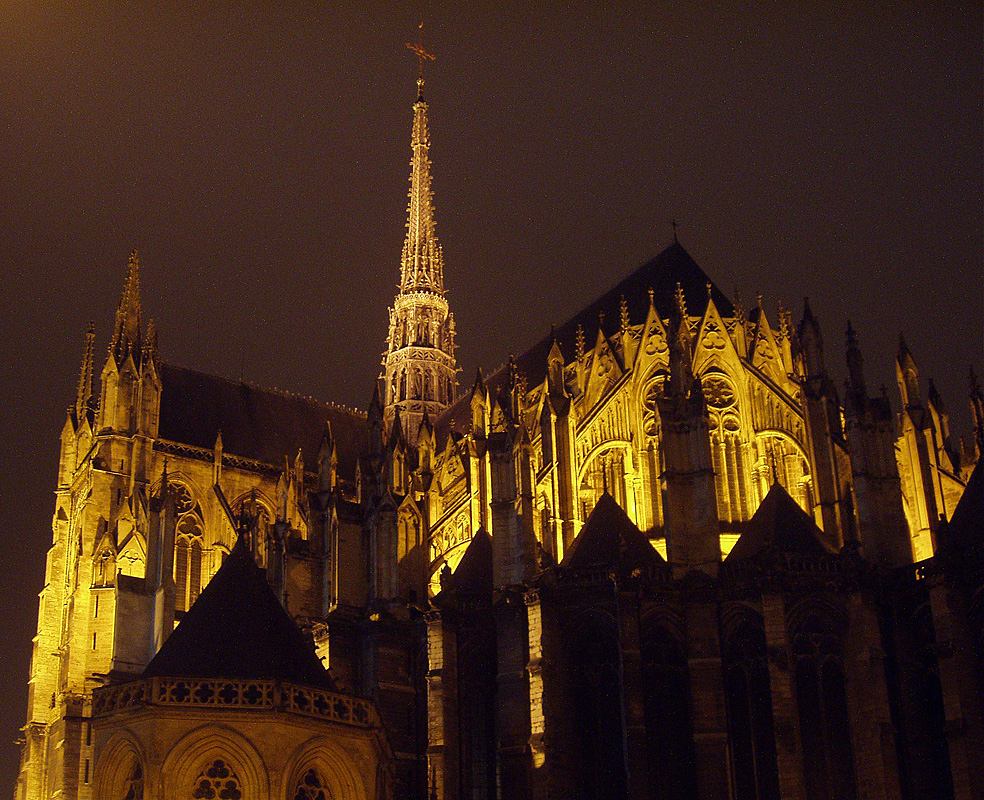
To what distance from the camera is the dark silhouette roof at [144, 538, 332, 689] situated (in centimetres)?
2008

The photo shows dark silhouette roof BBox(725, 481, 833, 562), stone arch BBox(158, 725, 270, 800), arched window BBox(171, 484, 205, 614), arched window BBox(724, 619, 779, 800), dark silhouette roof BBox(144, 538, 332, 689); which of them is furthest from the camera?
arched window BBox(171, 484, 205, 614)

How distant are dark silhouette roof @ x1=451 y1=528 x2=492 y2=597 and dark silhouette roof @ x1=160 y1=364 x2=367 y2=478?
14.9m

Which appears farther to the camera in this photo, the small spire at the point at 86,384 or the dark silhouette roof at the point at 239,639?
the small spire at the point at 86,384

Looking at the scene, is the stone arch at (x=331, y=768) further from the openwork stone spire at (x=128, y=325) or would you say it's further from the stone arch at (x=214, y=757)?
the openwork stone spire at (x=128, y=325)

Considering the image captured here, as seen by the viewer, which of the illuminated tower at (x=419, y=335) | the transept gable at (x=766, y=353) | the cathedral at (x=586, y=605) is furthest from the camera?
the illuminated tower at (x=419, y=335)

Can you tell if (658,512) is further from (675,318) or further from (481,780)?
(481,780)

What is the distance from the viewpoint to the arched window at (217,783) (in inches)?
742

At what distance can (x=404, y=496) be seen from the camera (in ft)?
116

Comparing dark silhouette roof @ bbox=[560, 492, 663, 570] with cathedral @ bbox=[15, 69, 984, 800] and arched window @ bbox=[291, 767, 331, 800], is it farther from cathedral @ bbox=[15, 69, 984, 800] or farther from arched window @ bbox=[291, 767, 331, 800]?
arched window @ bbox=[291, 767, 331, 800]

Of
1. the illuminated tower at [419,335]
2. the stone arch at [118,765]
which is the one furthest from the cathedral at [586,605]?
the illuminated tower at [419,335]

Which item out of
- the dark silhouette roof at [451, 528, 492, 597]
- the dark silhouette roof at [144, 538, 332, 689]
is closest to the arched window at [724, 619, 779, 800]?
the dark silhouette roof at [451, 528, 492, 597]

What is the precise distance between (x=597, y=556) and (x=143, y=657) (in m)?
13.8

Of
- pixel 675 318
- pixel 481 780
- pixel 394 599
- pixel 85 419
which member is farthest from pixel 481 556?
pixel 85 419

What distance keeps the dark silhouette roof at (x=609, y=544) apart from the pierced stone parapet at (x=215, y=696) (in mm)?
9474
